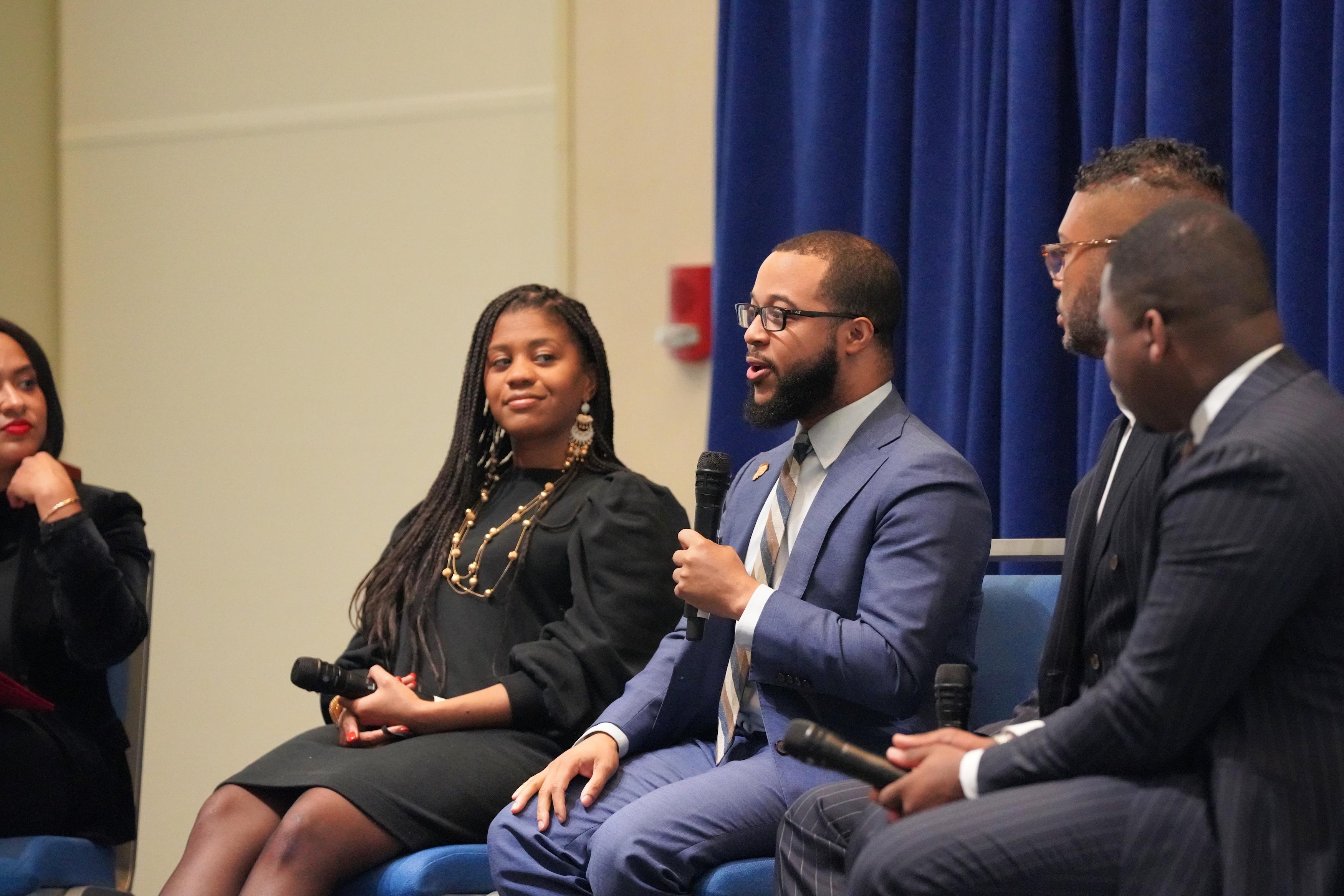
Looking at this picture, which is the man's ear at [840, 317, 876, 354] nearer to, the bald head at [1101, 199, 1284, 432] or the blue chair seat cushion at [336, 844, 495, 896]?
the bald head at [1101, 199, 1284, 432]

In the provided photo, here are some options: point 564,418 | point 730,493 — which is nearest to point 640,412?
point 564,418

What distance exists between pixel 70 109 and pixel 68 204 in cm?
31

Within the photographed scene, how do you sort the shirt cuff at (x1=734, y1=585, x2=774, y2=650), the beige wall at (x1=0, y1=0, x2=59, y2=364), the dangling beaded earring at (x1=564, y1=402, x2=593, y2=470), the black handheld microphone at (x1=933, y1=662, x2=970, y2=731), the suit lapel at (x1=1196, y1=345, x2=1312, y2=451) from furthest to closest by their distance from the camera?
the beige wall at (x1=0, y1=0, x2=59, y2=364) → the dangling beaded earring at (x1=564, y1=402, x2=593, y2=470) → the shirt cuff at (x1=734, y1=585, x2=774, y2=650) → the black handheld microphone at (x1=933, y1=662, x2=970, y2=731) → the suit lapel at (x1=1196, y1=345, x2=1312, y2=451)

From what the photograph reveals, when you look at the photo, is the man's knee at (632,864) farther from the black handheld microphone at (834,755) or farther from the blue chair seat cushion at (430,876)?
the black handheld microphone at (834,755)

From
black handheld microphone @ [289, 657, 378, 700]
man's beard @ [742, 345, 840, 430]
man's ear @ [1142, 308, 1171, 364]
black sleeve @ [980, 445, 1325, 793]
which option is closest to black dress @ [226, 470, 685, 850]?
black handheld microphone @ [289, 657, 378, 700]

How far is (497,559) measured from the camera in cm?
308

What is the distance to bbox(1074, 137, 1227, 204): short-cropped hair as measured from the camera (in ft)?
7.88

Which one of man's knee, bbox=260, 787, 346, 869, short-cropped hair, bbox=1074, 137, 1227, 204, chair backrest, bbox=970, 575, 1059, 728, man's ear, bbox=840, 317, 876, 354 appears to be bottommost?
man's knee, bbox=260, 787, 346, 869

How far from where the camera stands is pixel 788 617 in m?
2.38

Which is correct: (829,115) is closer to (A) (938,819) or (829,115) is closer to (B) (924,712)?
(B) (924,712)

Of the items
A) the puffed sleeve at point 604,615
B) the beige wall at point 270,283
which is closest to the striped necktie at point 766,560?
the puffed sleeve at point 604,615

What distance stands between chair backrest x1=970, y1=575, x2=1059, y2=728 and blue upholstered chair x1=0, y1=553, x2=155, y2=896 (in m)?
1.63

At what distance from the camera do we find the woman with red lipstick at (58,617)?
2.90 meters

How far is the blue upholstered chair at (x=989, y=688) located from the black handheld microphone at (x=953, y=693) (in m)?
Answer: 0.43
